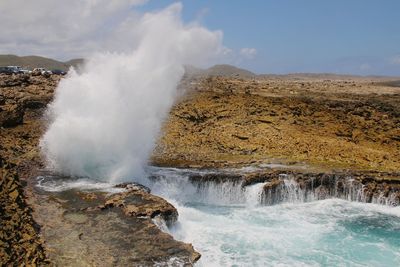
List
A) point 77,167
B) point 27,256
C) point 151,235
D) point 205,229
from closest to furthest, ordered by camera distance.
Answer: point 27,256, point 151,235, point 205,229, point 77,167

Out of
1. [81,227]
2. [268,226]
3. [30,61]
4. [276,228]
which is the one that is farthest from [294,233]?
[30,61]

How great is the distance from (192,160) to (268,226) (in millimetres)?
6429

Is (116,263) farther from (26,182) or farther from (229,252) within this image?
(26,182)

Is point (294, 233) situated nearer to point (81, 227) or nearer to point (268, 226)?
point (268, 226)

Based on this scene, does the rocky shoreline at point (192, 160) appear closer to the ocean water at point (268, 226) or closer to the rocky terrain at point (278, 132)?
the rocky terrain at point (278, 132)

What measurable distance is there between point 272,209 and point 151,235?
260 inches

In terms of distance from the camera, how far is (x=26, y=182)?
1490cm

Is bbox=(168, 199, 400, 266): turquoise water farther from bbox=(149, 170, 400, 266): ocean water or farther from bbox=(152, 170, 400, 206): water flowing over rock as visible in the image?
bbox=(152, 170, 400, 206): water flowing over rock

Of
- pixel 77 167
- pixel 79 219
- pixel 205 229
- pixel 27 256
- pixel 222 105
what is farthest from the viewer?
pixel 222 105

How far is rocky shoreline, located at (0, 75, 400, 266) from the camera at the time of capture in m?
10.2

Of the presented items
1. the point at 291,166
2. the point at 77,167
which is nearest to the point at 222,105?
the point at 291,166

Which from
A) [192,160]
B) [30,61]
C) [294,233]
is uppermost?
[30,61]

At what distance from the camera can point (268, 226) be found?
14.5 meters

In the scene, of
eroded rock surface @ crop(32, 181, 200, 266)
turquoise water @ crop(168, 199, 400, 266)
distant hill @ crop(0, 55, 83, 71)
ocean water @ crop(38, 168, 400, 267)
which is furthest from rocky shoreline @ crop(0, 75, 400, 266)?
distant hill @ crop(0, 55, 83, 71)
